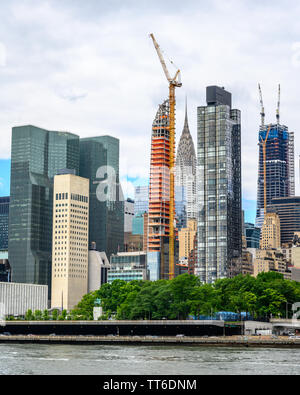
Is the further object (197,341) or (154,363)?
(197,341)

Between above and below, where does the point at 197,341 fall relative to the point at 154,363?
below

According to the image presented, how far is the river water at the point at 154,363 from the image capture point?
10675 cm

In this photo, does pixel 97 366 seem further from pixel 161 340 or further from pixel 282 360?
pixel 161 340

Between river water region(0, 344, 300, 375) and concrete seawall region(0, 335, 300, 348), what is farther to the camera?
concrete seawall region(0, 335, 300, 348)

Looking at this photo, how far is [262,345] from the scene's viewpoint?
177375 millimetres

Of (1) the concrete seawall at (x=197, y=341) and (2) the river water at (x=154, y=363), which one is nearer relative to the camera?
(2) the river water at (x=154, y=363)

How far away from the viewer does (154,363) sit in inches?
4739

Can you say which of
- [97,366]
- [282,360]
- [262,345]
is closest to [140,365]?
[97,366]

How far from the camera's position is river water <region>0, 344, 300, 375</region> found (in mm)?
106750

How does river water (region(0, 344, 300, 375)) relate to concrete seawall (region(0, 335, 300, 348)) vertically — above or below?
above
